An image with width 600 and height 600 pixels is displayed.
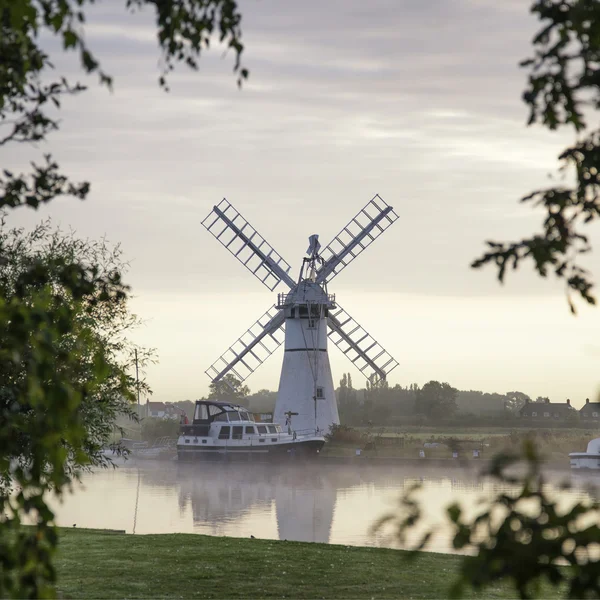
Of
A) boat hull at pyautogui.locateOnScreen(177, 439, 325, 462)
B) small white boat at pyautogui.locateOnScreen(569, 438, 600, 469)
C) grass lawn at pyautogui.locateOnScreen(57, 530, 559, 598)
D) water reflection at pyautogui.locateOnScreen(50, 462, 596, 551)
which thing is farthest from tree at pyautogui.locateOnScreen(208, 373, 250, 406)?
grass lawn at pyautogui.locateOnScreen(57, 530, 559, 598)

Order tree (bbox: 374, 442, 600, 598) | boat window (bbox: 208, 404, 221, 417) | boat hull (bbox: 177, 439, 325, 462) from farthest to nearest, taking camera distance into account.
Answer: boat window (bbox: 208, 404, 221, 417) < boat hull (bbox: 177, 439, 325, 462) < tree (bbox: 374, 442, 600, 598)

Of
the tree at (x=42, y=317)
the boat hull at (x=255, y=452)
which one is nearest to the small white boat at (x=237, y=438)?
the boat hull at (x=255, y=452)

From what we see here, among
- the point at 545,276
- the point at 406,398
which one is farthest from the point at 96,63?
the point at 406,398

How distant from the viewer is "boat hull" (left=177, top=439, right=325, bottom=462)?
5309cm

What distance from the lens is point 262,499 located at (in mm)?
36688

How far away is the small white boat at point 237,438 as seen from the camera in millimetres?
53219

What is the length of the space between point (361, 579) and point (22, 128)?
32.5ft

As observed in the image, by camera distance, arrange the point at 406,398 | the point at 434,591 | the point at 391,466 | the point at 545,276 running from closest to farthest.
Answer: the point at 545,276, the point at 434,591, the point at 391,466, the point at 406,398

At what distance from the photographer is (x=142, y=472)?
57.4 meters

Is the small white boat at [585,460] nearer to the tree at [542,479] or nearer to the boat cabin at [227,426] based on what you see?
the boat cabin at [227,426]

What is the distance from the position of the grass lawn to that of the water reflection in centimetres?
191

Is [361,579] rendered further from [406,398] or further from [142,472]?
[406,398]

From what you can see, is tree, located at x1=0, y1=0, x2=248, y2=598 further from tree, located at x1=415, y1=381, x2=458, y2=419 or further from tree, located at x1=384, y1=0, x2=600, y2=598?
tree, located at x1=415, y1=381, x2=458, y2=419

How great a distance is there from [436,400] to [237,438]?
2866cm
